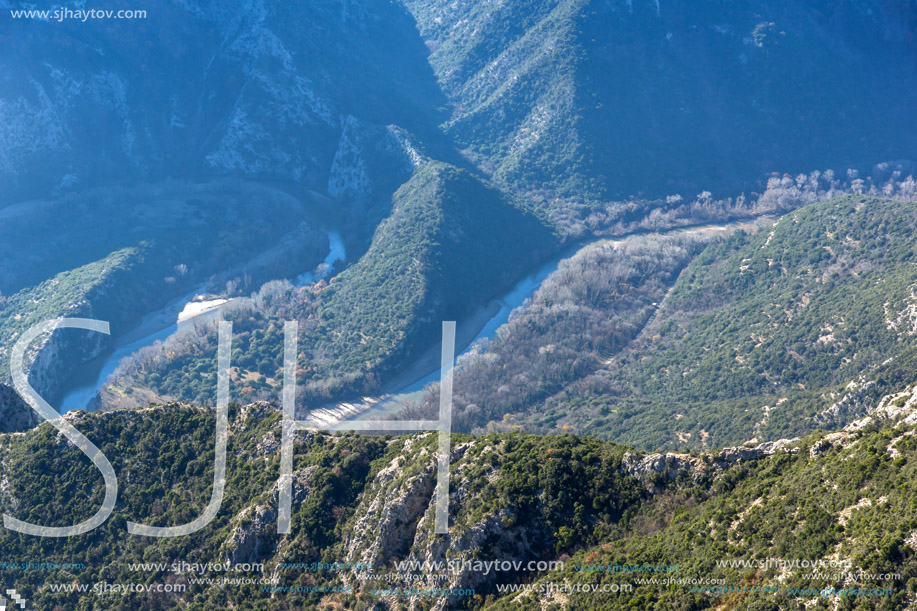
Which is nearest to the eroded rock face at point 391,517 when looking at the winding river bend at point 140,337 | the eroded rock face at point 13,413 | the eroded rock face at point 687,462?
the eroded rock face at point 687,462

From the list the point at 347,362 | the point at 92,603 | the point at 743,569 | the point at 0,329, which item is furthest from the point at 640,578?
the point at 0,329

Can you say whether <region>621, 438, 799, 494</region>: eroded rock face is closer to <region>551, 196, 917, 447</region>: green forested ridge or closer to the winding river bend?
<region>551, 196, 917, 447</region>: green forested ridge

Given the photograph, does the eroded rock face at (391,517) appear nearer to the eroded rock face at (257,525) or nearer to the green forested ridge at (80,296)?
the eroded rock face at (257,525)

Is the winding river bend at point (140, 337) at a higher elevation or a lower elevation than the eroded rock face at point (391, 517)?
higher

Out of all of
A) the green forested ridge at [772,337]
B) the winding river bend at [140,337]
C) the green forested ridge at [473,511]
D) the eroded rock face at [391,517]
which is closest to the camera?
the green forested ridge at [473,511]

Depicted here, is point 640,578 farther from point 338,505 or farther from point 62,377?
point 62,377

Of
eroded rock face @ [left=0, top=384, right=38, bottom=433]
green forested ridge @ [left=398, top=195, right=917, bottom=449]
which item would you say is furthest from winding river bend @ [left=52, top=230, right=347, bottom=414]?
green forested ridge @ [left=398, top=195, right=917, bottom=449]

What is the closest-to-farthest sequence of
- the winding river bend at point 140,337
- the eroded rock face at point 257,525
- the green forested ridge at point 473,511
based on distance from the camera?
1. the green forested ridge at point 473,511
2. the eroded rock face at point 257,525
3. the winding river bend at point 140,337

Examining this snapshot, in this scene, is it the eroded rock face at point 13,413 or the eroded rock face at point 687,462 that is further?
the eroded rock face at point 13,413

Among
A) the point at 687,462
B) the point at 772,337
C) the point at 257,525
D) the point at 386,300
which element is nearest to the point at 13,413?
the point at 257,525
